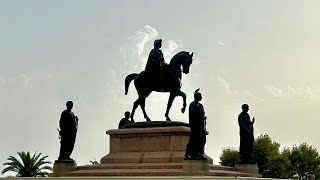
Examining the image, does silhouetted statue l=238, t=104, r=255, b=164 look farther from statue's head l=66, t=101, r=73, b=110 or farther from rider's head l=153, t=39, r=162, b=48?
statue's head l=66, t=101, r=73, b=110

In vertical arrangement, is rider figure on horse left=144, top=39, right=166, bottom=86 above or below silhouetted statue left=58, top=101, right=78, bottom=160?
above

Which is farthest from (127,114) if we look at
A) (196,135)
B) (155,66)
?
(196,135)

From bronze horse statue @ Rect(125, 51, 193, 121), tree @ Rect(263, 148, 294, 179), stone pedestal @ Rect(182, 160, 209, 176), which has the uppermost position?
tree @ Rect(263, 148, 294, 179)

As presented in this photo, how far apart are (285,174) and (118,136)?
32.4m

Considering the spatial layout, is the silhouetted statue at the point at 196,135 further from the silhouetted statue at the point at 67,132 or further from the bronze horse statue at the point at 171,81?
the silhouetted statue at the point at 67,132

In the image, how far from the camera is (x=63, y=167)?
22.9 metres

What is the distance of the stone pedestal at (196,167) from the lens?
19953mm

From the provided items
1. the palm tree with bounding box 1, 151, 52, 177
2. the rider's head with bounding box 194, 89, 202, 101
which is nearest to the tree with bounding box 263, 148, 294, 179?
the palm tree with bounding box 1, 151, 52, 177

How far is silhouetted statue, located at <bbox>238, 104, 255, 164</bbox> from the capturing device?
77.4 feet

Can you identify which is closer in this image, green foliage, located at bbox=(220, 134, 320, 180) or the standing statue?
the standing statue

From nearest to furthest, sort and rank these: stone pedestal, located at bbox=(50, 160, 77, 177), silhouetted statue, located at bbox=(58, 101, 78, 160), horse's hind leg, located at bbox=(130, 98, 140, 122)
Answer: stone pedestal, located at bbox=(50, 160, 77, 177)
silhouetted statue, located at bbox=(58, 101, 78, 160)
horse's hind leg, located at bbox=(130, 98, 140, 122)

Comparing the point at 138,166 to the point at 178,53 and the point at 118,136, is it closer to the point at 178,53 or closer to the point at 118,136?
the point at 118,136

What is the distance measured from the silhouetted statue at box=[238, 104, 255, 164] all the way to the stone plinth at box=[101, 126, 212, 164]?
1754mm

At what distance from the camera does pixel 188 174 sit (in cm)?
1998
